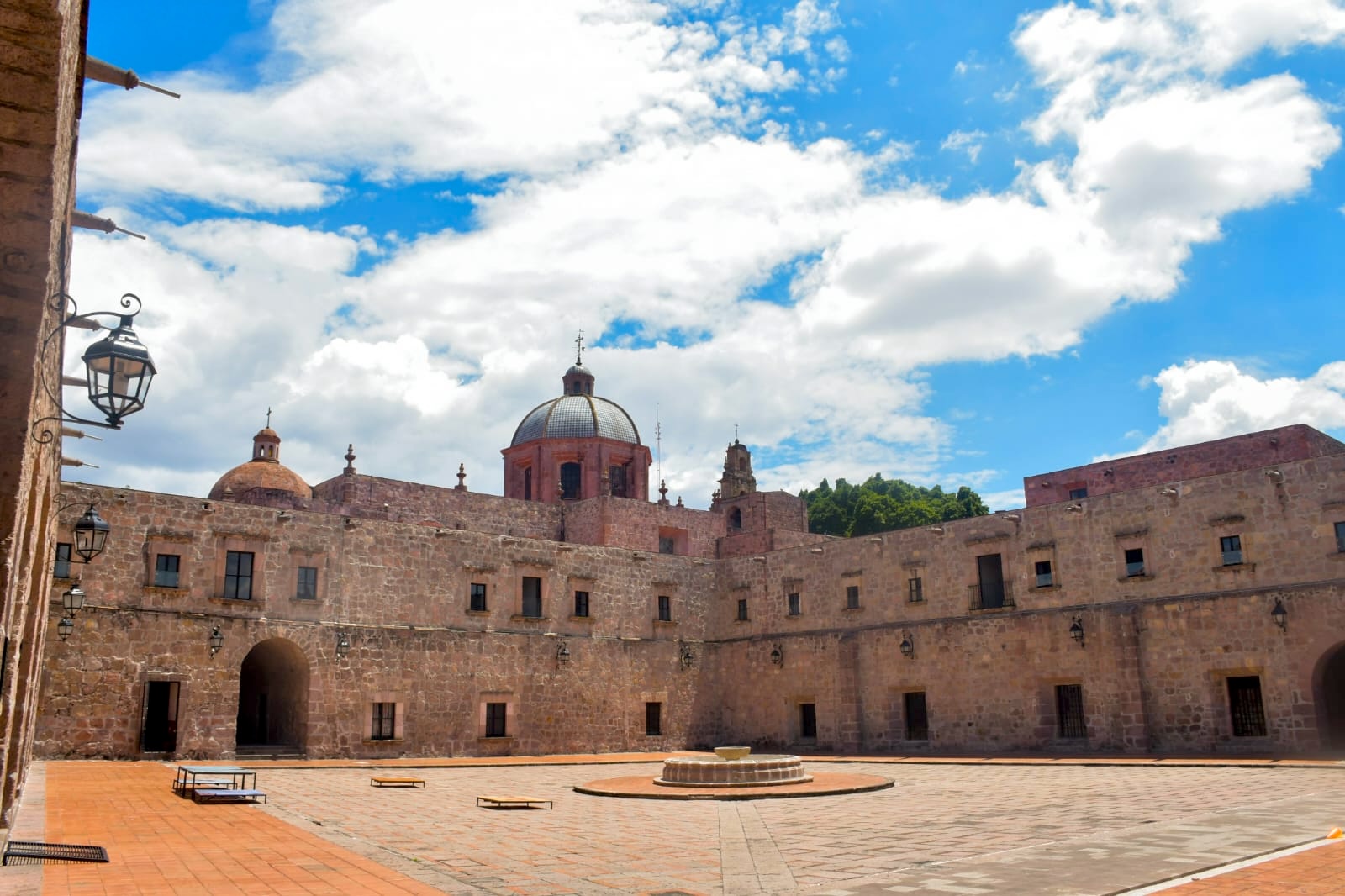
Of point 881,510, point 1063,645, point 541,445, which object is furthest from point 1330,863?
point 881,510

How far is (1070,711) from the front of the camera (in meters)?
25.1

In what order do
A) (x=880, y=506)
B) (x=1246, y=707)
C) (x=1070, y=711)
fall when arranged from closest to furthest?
(x=1246, y=707)
(x=1070, y=711)
(x=880, y=506)

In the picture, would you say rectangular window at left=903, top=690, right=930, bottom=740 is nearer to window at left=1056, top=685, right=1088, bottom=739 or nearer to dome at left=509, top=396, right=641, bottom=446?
window at left=1056, top=685, right=1088, bottom=739

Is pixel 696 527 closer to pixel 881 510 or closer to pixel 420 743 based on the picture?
pixel 420 743

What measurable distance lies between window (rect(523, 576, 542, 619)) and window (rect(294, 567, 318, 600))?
588 centimetres

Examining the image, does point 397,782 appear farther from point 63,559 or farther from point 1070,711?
point 1070,711

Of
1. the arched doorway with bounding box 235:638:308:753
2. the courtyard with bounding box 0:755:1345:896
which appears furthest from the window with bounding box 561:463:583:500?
the courtyard with bounding box 0:755:1345:896

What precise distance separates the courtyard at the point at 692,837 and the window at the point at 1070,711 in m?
7.37

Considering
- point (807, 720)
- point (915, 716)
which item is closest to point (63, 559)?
point (807, 720)

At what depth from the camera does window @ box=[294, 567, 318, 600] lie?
25.0 m

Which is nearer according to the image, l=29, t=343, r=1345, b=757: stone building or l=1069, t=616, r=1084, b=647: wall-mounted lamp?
l=29, t=343, r=1345, b=757: stone building

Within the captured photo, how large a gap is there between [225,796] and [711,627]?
21.0 metres

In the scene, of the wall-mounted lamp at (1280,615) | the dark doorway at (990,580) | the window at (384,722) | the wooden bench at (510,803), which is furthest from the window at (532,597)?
the wall-mounted lamp at (1280,615)

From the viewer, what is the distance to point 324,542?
A: 83.8 ft
